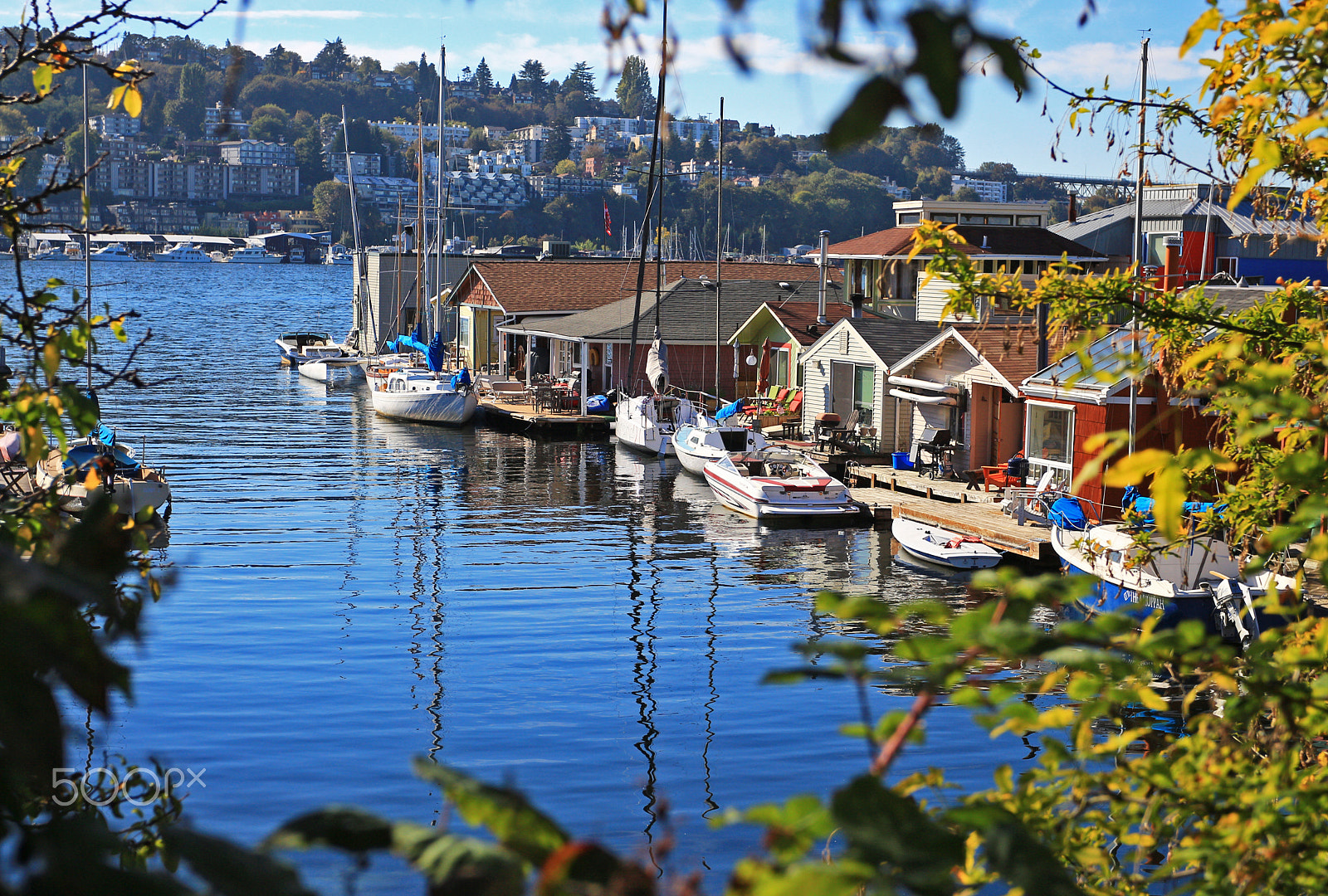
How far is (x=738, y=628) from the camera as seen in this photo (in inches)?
854

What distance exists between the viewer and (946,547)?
2566cm

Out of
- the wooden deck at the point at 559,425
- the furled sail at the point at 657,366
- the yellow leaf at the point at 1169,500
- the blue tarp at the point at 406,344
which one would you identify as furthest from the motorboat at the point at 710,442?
the yellow leaf at the point at 1169,500

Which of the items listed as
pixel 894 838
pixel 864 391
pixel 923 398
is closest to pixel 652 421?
pixel 864 391

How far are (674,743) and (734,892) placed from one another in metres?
14.3

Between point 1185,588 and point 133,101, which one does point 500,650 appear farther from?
point 133,101

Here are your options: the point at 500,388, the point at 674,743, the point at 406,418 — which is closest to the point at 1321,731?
the point at 674,743

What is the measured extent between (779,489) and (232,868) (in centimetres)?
2993

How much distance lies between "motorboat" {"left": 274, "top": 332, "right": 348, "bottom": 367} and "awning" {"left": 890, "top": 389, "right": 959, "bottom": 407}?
4522 centimetres

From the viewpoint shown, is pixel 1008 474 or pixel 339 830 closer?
pixel 339 830

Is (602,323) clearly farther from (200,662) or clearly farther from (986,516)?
(200,662)

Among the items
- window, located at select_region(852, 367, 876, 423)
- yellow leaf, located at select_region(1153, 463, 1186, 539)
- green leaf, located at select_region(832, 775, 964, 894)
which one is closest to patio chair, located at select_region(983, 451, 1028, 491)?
window, located at select_region(852, 367, 876, 423)

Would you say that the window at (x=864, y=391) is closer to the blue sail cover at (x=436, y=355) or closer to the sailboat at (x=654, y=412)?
the sailboat at (x=654, y=412)

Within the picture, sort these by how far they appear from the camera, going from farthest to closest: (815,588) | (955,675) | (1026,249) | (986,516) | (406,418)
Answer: (406,418) < (1026,249) < (986,516) < (815,588) < (955,675)

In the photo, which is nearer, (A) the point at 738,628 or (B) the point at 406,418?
(A) the point at 738,628
